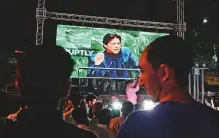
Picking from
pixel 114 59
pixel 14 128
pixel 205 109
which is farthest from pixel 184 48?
pixel 114 59

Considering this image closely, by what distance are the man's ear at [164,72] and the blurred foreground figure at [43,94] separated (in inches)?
14.8

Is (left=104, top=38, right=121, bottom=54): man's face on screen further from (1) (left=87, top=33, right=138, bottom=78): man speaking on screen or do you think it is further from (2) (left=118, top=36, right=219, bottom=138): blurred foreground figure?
(2) (left=118, top=36, right=219, bottom=138): blurred foreground figure

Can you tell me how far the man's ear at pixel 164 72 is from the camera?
4.76ft

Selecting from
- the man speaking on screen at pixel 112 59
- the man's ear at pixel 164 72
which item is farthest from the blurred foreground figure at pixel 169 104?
the man speaking on screen at pixel 112 59

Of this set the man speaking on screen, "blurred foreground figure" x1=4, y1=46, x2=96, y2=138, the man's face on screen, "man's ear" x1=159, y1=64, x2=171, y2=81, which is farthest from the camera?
the man's face on screen

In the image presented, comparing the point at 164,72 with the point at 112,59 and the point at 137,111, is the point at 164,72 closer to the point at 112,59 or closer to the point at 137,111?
the point at 137,111

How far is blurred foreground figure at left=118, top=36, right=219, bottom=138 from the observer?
1336 mm

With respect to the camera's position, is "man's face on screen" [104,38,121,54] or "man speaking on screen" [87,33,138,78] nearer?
"man speaking on screen" [87,33,138,78]

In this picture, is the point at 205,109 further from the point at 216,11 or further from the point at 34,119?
the point at 216,11

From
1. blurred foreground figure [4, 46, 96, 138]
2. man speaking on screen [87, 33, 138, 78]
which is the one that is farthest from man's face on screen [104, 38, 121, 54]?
blurred foreground figure [4, 46, 96, 138]

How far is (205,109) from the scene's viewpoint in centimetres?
139

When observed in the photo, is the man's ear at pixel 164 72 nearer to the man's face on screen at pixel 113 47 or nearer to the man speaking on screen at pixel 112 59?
the man speaking on screen at pixel 112 59

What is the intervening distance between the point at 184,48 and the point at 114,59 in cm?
891

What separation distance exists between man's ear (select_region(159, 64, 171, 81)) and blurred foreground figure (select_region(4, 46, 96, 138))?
38 cm
